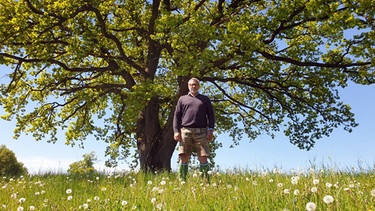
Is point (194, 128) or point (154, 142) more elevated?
point (154, 142)

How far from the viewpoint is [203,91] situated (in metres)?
25.5

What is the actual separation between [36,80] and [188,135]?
1510cm

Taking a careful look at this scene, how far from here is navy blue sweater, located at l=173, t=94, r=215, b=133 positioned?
9914 mm

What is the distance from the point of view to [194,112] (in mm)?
9914

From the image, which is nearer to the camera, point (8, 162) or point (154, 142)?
point (154, 142)

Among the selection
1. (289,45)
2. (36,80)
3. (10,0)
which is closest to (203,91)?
(289,45)

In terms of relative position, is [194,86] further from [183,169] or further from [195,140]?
[183,169]

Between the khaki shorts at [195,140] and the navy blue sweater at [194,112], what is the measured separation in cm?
13

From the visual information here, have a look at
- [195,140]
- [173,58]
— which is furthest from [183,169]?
[173,58]

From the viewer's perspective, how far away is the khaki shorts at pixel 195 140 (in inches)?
389

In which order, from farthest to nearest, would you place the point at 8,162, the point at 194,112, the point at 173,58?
the point at 8,162 < the point at 173,58 < the point at 194,112

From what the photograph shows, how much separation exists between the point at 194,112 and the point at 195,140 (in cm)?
73

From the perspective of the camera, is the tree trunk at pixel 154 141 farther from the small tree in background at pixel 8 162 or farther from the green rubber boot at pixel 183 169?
the small tree in background at pixel 8 162

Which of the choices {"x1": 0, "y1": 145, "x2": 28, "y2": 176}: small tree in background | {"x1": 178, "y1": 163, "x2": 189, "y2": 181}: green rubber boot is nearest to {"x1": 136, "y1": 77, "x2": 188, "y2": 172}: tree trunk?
{"x1": 178, "y1": 163, "x2": 189, "y2": 181}: green rubber boot
